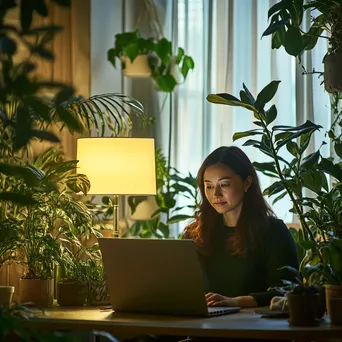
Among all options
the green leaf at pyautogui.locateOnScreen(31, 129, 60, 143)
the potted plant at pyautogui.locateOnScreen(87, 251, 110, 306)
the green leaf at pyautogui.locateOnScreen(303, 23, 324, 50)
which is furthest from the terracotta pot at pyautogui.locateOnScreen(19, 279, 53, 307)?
the green leaf at pyautogui.locateOnScreen(31, 129, 60, 143)

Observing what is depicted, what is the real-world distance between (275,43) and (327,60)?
15.5 inches

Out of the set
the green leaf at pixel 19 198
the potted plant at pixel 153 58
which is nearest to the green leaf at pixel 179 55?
the potted plant at pixel 153 58

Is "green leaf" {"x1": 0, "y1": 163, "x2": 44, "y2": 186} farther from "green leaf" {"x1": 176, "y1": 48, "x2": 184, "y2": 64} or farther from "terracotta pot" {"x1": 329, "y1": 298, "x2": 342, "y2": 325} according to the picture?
"green leaf" {"x1": 176, "y1": 48, "x2": 184, "y2": 64}

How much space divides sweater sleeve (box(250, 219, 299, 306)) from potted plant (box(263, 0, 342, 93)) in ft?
1.98

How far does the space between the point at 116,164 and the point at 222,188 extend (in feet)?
1.77

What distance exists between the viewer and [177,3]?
5086 millimetres

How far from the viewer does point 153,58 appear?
502cm

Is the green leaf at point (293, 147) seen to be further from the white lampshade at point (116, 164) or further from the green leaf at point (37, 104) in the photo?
the green leaf at point (37, 104)

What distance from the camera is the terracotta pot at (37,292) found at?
10.5ft

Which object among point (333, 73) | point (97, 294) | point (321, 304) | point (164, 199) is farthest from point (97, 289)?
point (164, 199)

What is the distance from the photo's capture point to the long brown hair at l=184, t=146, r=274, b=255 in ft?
11.2

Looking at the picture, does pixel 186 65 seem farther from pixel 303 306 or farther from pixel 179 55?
pixel 303 306

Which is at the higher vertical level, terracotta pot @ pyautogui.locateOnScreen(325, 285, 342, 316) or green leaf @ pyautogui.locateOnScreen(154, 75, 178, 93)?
green leaf @ pyautogui.locateOnScreen(154, 75, 178, 93)

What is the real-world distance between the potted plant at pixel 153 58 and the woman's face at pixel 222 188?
163 centimetres
